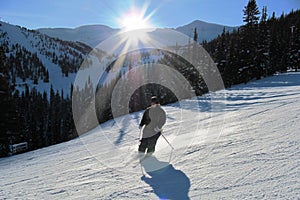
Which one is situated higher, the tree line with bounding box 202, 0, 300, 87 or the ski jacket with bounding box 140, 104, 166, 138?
the tree line with bounding box 202, 0, 300, 87

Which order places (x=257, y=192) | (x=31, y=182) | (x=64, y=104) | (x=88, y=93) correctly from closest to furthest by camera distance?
(x=257, y=192), (x=31, y=182), (x=64, y=104), (x=88, y=93)

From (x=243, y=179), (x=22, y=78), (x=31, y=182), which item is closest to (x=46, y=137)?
(x=31, y=182)

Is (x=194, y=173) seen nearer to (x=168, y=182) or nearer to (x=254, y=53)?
(x=168, y=182)

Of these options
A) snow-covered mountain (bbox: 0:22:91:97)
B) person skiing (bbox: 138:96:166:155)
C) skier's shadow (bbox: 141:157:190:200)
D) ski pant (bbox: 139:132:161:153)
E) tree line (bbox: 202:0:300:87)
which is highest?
snow-covered mountain (bbox: 0:22:91:97)

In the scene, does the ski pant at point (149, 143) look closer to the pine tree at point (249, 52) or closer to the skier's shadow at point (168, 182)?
the skier's shadow at point (168, 182)

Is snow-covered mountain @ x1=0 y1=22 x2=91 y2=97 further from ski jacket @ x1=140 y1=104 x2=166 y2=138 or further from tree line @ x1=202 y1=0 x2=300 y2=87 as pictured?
ski jacket @ x1=140 y1=104 x2=166 y2=138

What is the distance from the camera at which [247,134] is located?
22.0ft

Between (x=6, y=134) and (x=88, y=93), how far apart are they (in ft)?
280

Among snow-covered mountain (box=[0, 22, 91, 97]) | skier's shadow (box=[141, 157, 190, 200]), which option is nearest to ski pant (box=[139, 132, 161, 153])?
skier's shadow (box=[141, 157, 190, 200])

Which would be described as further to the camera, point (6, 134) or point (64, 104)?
point (64, 104)

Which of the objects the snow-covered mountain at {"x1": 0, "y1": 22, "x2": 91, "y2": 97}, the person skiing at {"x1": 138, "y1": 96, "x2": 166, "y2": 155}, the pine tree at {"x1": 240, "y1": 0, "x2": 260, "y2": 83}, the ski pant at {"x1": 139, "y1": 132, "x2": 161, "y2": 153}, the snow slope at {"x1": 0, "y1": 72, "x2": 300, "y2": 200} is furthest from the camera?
the snow-covered mountain at {"x1": 0, "y1": 22, "x2": 91, "y2": 97}

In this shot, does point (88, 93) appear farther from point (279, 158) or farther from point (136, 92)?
point (279, 158)

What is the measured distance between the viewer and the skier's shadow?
381cm

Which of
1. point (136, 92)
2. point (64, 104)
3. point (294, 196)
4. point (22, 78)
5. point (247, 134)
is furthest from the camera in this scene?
point (22, 78)
